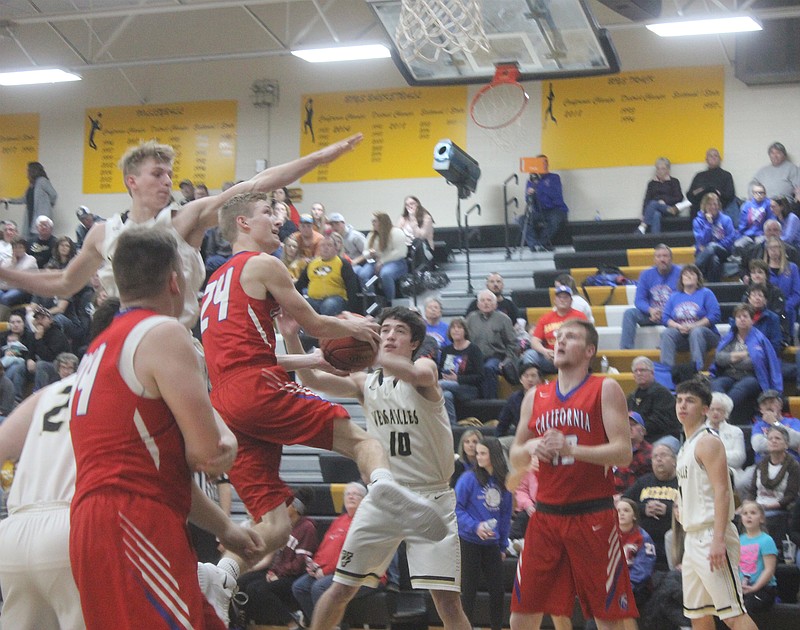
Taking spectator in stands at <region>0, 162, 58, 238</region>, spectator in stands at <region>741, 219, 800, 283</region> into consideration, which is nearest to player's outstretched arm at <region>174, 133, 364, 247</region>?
spectator in stands at <region>741, 219, 800, 283</region>

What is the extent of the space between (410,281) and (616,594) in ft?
26.7

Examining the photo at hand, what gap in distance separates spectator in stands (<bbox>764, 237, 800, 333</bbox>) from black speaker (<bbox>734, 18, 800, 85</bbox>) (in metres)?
4.36

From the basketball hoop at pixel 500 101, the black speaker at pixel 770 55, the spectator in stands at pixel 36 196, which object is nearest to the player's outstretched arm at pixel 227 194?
the basketball hoop at pixel 500 101

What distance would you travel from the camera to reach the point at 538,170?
15.5 meters

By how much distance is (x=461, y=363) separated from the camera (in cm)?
1120

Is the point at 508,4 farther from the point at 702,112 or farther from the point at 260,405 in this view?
the point at 260,405

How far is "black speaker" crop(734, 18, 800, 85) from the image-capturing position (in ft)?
48.1

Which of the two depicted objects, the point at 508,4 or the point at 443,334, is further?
the point at 443,334

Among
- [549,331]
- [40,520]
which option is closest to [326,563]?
[549,331]

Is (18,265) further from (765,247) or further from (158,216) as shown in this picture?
(158,216)

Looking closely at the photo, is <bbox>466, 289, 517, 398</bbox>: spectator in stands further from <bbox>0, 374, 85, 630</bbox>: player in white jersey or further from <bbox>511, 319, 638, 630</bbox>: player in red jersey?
<bbox>0, 374, 85, 630</bbox>: player in white jersey

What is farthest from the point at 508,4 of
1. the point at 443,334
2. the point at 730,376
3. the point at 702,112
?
the point at 702,112

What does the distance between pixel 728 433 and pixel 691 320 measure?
2305mm

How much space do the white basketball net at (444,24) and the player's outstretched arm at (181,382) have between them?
6844mm
